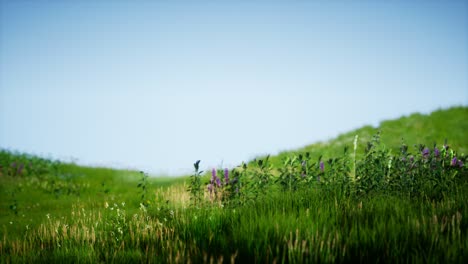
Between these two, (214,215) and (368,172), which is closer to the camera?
(214,215)

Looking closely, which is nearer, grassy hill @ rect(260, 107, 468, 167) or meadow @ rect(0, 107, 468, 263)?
meadow @ rect(0, 107, 468, 263)

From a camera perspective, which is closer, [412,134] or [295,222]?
[295,222]

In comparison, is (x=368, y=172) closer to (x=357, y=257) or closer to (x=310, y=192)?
(x=310, y=192)

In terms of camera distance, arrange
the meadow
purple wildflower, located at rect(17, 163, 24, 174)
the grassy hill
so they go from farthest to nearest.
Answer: purple wildflower, located at rect(17, 163, 24, 174), the grassy hill, the meadow

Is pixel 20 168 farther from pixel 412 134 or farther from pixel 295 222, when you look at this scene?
pixel 412 134

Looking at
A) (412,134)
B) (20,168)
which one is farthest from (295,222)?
(20,168)

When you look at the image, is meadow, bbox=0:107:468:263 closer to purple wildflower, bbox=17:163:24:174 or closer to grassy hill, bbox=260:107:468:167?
purple wildflower, bbox=17:163:24:174

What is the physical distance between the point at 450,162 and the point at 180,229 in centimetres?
580

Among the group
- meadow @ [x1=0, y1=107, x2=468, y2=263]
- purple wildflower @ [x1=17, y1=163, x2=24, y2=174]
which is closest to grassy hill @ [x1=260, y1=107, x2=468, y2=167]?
meadow @ [x1=0, y1=107, x2=468, y2=263]

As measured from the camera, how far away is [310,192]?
7406 mm

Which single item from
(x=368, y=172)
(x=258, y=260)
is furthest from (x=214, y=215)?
(x=368, y=172)

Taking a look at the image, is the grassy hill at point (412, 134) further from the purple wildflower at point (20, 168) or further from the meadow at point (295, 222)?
the purple wildflower at point (20, 168)

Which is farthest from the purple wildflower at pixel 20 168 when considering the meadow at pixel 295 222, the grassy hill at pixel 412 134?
the grassy hill at pixel 412 134

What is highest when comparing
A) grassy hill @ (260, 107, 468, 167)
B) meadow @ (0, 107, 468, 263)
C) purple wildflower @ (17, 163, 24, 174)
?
grassy hill @ (260, 107, 468, 167)
